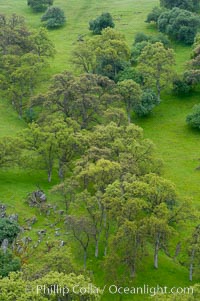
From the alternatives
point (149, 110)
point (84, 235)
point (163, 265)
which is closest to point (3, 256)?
point (84, 235)

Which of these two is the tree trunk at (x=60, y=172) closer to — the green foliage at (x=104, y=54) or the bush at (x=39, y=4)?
the green foliage at (x=104, y=54)

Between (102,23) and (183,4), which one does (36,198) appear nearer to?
(102,23)

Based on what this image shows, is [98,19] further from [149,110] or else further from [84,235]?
[84,235]

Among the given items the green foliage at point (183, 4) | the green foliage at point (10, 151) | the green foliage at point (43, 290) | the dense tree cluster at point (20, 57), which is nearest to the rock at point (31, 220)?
the green foliage at point (10, 151)

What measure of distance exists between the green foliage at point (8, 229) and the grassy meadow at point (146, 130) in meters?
5.66

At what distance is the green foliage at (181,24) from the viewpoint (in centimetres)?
13625

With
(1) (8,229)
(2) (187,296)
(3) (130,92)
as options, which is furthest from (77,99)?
(2) (187,296)

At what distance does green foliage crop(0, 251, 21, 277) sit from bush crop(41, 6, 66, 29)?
109m

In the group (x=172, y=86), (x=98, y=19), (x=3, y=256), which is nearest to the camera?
(x=3, y=256)

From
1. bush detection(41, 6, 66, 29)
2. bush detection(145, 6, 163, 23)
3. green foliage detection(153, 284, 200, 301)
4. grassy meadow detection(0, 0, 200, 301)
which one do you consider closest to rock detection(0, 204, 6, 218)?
grassy meadow detection(0, 0, 200, 301)

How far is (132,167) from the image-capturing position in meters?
75.4

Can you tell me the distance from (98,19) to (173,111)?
5056 centimetres

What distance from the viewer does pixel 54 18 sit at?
158875 mm

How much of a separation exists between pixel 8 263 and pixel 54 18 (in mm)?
112755
